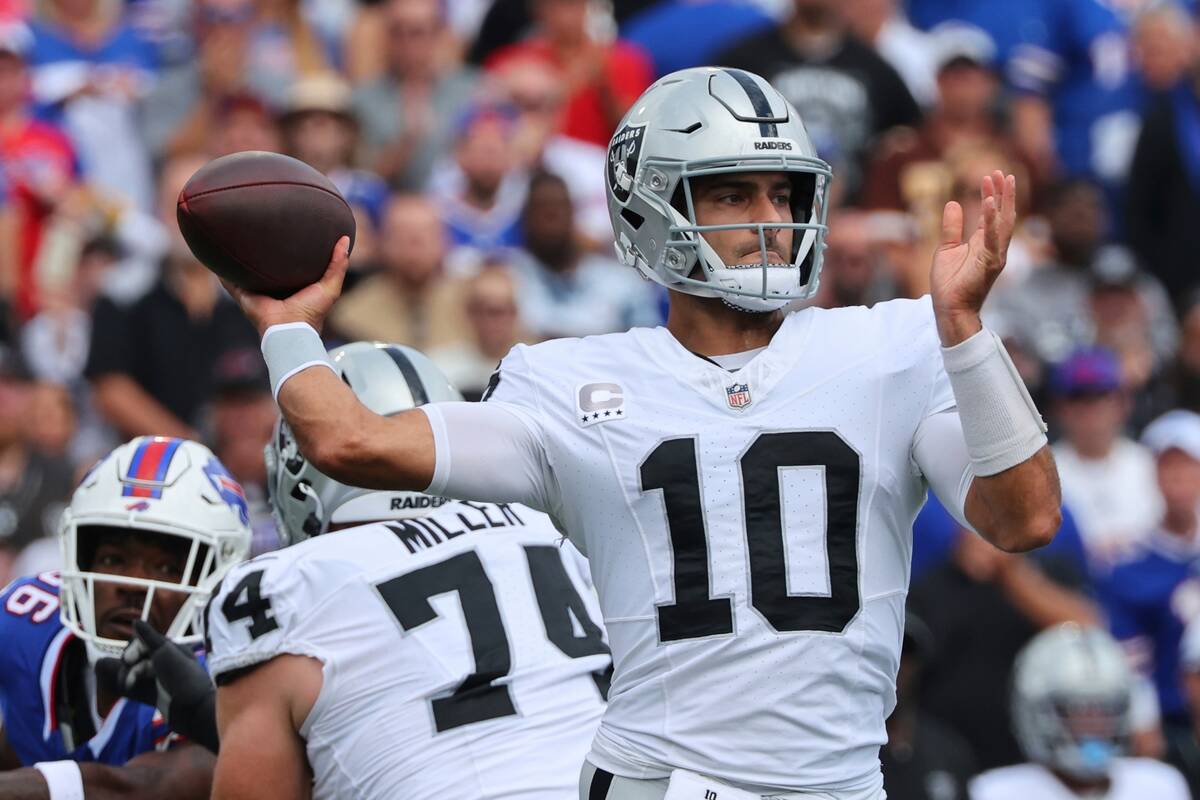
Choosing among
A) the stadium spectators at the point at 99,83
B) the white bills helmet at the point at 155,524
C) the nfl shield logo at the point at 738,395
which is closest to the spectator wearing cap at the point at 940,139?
the stadium spectators at the point at 99,83

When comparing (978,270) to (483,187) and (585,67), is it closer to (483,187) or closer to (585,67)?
(483,187)

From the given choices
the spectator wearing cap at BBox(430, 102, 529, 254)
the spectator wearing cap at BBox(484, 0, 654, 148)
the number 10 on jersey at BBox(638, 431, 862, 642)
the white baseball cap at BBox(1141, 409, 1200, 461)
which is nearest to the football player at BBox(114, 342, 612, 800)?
the number 10 on jersey at BBox(638, 431, 862, 642)

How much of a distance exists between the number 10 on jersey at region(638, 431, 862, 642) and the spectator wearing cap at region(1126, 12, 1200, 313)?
7295mm

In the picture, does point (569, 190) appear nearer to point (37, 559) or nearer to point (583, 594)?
point (37, 559)

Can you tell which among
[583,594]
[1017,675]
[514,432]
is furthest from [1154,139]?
[514,432]

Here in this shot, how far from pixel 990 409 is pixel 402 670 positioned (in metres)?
1.46

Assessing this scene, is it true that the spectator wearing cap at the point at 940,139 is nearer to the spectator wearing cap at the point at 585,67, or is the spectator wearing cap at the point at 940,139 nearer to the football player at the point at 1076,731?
the spectator wearing cap at the point at 585,67

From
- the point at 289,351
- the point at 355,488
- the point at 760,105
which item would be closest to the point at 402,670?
the point at 355,488

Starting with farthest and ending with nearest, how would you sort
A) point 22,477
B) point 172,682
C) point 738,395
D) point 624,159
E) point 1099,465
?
1. point 1099,465
2. point 22,477
3. point 172,682
4. point 624,159
5. point 738,395

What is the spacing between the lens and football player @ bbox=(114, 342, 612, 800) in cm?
426

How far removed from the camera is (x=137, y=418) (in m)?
8.55

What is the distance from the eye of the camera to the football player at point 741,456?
3.60 meters

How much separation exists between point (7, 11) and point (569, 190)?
3.45 m

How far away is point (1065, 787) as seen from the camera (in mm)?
7207
